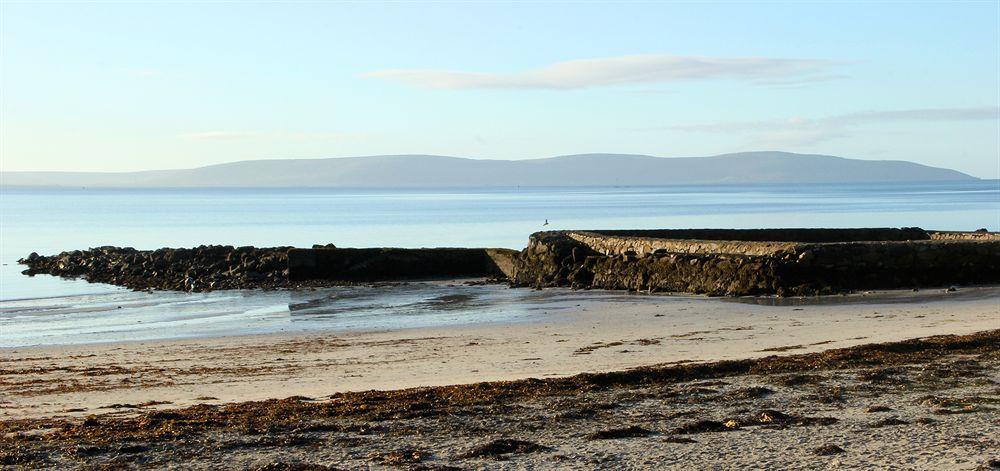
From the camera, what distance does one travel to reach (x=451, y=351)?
13.2 meters

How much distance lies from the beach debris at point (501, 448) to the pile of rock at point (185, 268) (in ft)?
59.7

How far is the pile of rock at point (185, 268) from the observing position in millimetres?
26172

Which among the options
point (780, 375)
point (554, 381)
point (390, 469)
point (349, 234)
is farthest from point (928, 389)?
point (349, 234)

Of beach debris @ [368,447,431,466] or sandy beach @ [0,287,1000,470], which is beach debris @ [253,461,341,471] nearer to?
sandy beach @ [0,287,1000,470]

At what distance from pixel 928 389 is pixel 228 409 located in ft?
18.0

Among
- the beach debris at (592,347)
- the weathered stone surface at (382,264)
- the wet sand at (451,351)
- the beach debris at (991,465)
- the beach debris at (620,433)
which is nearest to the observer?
the beach debris at (991,465)

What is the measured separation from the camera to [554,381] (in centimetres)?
1020

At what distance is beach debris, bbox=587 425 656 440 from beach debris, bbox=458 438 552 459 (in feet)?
1.50

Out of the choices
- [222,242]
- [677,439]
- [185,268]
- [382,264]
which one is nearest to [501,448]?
[677,439]

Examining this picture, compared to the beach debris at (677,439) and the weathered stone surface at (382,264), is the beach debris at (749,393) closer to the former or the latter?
the beach debris at (677,439)

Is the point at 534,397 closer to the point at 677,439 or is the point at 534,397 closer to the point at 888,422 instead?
the point at 677,439

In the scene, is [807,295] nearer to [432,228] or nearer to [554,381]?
[554,381]

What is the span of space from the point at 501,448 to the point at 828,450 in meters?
2.01

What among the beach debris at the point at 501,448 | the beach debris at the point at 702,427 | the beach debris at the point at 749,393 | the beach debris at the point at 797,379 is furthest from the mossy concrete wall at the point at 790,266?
the beach debris at the point at 501,448
